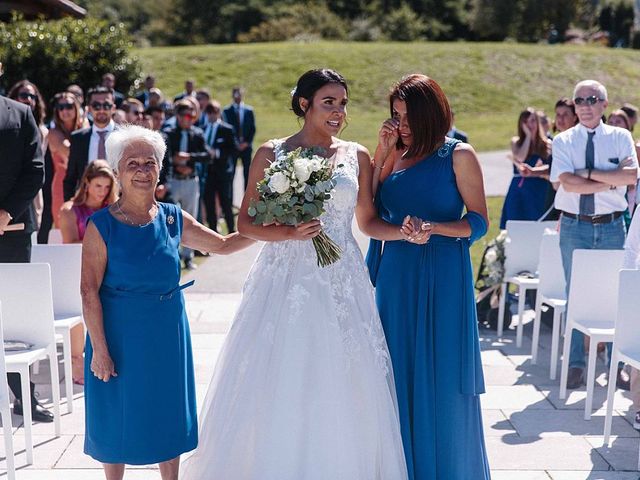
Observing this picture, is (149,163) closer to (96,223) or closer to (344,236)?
(96,223)

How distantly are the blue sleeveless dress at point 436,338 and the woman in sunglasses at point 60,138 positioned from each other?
19.4 feet

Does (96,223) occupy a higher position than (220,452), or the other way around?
(96,223)

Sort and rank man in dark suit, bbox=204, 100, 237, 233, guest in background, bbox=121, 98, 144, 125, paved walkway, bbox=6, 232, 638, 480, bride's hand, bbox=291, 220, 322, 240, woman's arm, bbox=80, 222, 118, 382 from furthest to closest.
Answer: man in dark suit, bbox=204, 100, 237, 233
guest in background, bbox=121, 98, 144, 125
paved walkway, bbox=6, 232, 638, 480
bride's hand, bbox=291, 220, 322, 240
woman's arm, bbox=80, 222, 118, 382

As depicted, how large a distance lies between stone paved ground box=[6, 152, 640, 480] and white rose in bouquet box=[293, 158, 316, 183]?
1.65 metres

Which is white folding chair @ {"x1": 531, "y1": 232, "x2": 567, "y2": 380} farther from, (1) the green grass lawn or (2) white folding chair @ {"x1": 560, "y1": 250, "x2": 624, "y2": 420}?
(1) the green grass lawn

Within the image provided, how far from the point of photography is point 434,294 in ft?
14.9

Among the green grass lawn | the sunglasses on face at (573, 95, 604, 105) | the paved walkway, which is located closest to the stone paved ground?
the paved walkway

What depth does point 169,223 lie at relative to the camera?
4.29 metres

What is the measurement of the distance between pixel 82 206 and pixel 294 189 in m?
3.31

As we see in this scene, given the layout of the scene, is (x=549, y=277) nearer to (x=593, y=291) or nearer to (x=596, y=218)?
(x=596, y=218)

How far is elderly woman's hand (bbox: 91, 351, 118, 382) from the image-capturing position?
4.09m

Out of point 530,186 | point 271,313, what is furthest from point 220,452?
point 530,186

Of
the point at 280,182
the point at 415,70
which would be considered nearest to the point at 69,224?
the point at 280,182

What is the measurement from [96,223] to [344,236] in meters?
1.26
